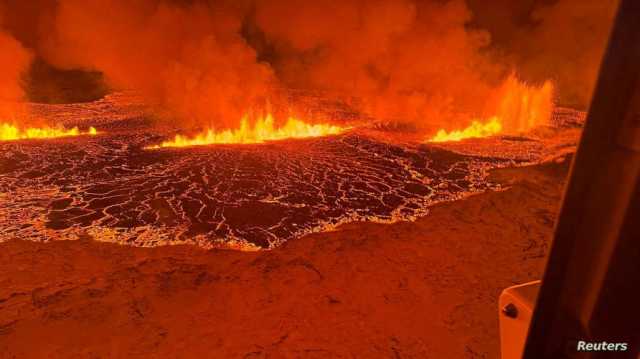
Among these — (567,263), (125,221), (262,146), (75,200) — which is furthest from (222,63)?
(567,263)

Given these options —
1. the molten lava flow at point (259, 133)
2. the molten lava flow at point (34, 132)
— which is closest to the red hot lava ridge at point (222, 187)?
the molten lava flow at point (259, 133)

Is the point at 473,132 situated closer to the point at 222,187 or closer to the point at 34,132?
the point at 222,187

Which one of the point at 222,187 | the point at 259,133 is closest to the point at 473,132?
the point at 259,133

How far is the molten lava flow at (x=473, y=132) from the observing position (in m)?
13.1

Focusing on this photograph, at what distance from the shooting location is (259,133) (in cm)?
1344

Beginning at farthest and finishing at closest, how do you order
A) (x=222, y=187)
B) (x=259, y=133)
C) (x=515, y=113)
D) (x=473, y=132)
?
(x=515, y=113), (x=473, y=132), (x=259, y=133), (x=222, y=187)

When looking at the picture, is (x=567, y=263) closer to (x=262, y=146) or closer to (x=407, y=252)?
(x=407, y=252)

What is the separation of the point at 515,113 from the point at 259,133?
35.8 feet

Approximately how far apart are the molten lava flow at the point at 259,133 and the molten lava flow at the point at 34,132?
382 centimetres

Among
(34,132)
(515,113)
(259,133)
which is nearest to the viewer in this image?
(34,132)

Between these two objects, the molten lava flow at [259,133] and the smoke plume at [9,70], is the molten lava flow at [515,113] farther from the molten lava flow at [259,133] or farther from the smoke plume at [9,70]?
the smoke plume at [9,70]

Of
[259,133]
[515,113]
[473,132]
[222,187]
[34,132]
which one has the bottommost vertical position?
[34,132]

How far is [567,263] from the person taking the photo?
1.02 meters

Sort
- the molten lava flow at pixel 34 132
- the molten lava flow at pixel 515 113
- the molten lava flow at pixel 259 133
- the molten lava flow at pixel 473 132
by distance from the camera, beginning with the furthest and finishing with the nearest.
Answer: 1. the molten lava flow at pixel 515 113
2. the molten lava flow at pixel 473 132
3. the molten lava flow at pixel 34 132
4. the molten lava flow at pixel 259 133
